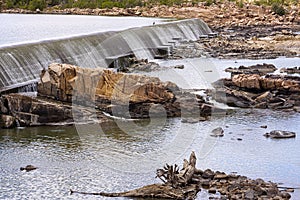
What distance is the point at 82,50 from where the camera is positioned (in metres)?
32.6

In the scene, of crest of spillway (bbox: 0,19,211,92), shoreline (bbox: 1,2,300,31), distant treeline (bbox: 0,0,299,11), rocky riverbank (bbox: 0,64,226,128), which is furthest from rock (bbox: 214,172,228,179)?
distant treeline (bbox: 0,0,299,11)

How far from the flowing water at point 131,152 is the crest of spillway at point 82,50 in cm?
525

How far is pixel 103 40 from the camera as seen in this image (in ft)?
119

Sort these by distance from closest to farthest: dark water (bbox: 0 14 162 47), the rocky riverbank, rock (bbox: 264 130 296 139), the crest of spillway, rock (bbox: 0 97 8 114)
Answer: rock (bbox: 264 130 296 139) < rock (bbox: 0 97 8 114) < the rocky riverbank < the crest of spillway < dark water (bbox: 0 14 162 47)

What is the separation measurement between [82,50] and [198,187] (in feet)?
61.2

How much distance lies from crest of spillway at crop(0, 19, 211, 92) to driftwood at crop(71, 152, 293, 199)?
10.7 m

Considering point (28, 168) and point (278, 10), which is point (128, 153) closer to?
point (28, 168)

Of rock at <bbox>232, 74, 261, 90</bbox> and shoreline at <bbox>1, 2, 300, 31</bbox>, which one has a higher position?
shoreline at <bbox>1, 2, 300, 31</bbox>

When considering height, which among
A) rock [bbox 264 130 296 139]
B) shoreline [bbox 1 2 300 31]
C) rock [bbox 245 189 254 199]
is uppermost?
shoreline [bbox 1 2 300 31]

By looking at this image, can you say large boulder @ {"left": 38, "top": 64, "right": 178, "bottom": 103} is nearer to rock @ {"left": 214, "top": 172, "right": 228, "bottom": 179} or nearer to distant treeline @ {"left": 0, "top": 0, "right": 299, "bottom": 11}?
rock @ {"left": 214, "top": 172, "right": 228, "bottom": 179}

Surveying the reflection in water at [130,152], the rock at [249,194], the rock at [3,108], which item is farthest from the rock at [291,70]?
the rock at [249,194]

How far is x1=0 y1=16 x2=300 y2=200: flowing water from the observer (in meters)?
15.6

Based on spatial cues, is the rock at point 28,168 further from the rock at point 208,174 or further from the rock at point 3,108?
the rock at point 3,108

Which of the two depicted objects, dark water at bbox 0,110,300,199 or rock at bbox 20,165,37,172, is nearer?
dark water at bbox 0,110,300,199
